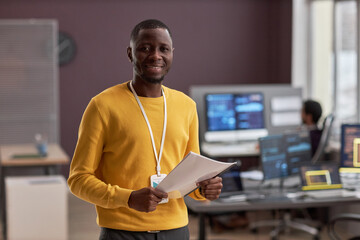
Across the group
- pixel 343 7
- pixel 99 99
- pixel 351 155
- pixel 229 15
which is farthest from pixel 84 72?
pixel 99 99

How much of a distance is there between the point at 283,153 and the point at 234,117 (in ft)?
5.79

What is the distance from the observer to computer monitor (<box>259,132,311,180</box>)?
3.59 metres

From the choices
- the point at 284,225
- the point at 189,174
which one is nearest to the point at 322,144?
the point at 284,225

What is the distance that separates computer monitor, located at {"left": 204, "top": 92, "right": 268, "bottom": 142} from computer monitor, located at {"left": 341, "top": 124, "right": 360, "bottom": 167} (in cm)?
190

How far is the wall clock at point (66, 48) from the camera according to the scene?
7082 millimetres

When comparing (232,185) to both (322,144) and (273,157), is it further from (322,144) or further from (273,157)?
(322,144)

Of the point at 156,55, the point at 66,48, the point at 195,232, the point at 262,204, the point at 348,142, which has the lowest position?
the point at 195,232

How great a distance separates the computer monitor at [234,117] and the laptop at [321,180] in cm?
197

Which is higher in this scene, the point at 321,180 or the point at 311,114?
the point at 311,114

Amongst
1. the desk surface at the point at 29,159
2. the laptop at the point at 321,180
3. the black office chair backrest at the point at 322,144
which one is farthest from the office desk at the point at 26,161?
the laptop at the point at 321,180

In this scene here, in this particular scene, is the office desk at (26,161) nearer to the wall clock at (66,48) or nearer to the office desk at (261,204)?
the wall clock at (66,48)

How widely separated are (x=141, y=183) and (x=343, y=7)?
195 inches

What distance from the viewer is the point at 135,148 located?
63.5 inches

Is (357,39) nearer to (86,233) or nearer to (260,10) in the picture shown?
(260,10)
